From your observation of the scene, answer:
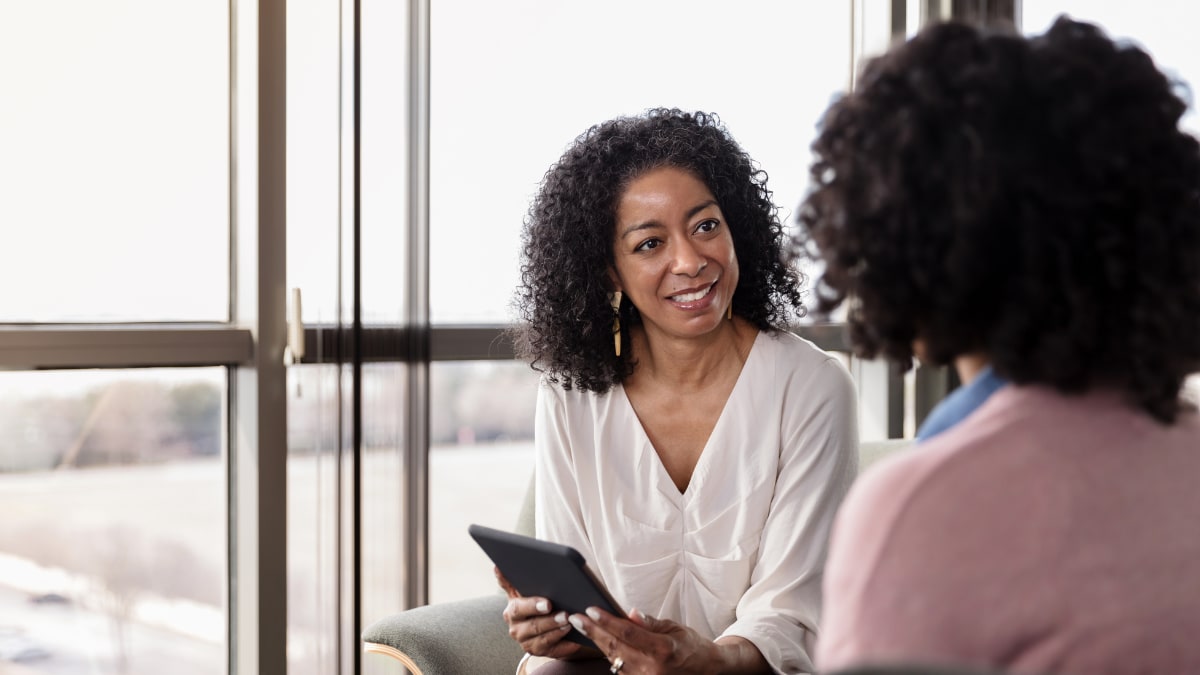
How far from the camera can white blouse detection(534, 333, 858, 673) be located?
1.79 m

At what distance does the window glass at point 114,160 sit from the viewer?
6.96 feet

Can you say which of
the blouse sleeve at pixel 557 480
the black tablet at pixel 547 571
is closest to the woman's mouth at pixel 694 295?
the blouse sleeve at pixel 557 480

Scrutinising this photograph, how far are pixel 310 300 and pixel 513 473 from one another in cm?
78

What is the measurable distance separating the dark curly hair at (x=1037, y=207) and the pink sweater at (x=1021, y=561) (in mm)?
80

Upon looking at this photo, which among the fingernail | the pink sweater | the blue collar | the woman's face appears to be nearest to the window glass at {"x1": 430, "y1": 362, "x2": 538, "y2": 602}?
the woman's face

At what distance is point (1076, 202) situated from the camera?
2.56ft

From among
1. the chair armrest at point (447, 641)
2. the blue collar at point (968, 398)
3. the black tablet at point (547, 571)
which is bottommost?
the chair armrest at point (447, 641)

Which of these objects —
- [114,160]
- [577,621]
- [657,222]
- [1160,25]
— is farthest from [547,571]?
[1160,25]

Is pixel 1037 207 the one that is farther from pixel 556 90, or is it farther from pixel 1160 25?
pixel 1160 25

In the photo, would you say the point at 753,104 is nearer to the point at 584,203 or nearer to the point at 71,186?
the point at 584,203

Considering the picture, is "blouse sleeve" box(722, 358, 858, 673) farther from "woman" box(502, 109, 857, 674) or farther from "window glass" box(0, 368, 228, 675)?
"window glass" box(0, 368, 228, 675)

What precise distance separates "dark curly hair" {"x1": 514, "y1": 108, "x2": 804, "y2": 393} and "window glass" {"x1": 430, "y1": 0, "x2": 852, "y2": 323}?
0.39 m

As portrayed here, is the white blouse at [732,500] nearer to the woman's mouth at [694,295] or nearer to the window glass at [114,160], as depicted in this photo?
the woman's mouth at [694,295]

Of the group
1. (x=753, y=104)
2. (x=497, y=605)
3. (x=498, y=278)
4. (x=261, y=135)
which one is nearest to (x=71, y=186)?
(x=261, y=135)
